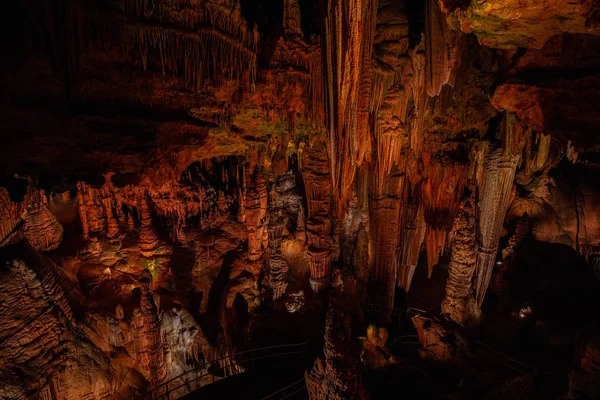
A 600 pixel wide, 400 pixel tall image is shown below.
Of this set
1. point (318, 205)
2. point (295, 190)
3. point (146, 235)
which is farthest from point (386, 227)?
point (146, 235)

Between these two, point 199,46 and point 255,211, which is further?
point 255,211

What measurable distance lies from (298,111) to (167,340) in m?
6.67

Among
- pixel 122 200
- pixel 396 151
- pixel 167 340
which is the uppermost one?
pixel 396 151

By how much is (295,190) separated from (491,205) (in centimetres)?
614

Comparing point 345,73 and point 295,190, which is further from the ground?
point 345,73

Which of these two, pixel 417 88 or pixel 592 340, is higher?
pixel 417 88

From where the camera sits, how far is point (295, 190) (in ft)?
37.6

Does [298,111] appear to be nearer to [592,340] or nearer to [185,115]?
[185,115]

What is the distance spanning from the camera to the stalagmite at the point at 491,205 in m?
7.36

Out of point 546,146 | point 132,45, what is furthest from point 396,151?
point 132,45

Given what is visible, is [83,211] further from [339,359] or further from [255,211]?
[339,359]

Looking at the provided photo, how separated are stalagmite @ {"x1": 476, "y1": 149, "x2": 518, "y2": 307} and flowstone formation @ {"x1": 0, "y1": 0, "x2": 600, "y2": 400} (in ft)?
0.16

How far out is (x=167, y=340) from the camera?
8203 millimetres

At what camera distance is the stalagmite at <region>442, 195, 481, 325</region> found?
7328mm
